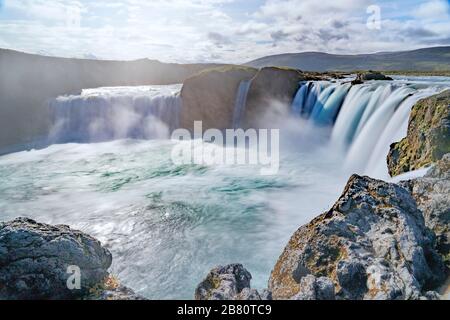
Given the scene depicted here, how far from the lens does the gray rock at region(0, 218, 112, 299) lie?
523cm

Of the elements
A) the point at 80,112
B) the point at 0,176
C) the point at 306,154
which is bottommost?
the point at 0,176

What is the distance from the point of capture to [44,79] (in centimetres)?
5575

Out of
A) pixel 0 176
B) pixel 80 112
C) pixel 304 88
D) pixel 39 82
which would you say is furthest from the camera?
pixel 39 82

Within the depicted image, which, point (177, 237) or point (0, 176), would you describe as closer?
point (177, 237)

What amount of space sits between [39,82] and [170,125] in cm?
3321

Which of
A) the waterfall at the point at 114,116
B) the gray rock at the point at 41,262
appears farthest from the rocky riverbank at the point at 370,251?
the waterfall at the point at 114,116

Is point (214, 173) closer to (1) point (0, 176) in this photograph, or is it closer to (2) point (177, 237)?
(2) point (177, 237)

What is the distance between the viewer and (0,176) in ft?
72.4

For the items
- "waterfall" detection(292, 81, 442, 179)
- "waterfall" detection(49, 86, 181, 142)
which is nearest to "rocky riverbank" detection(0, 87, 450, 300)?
"waterfall" detection(292, 81, 442, 179)

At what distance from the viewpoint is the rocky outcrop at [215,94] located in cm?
2980

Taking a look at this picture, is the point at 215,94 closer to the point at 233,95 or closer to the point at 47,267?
the point at 233,95

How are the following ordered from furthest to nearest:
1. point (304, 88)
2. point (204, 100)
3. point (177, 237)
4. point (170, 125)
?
1. point (170, 125)
2. point (204, 100)
3. point (304, 88)
4. point (177, 237)

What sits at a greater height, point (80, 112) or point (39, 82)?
point (39, 82)

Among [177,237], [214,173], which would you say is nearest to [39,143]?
[214,173]
